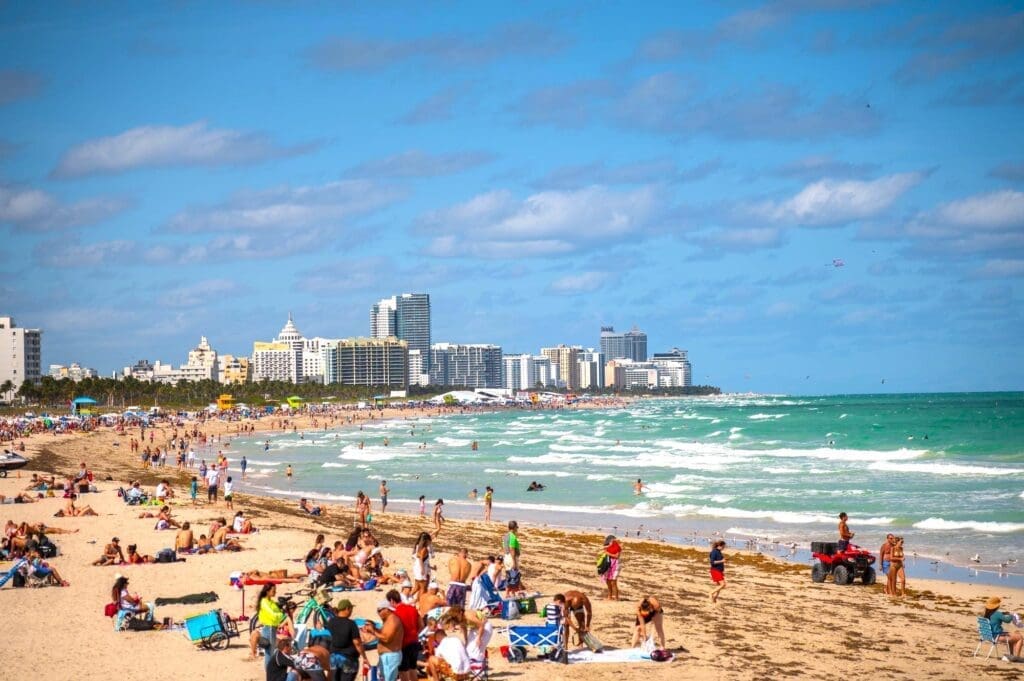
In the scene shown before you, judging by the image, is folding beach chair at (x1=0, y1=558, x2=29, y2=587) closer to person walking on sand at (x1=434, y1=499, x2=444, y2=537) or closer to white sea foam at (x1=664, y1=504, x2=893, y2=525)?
person walking on sand at (x1=434, y1=499, x2=444, y2=537)

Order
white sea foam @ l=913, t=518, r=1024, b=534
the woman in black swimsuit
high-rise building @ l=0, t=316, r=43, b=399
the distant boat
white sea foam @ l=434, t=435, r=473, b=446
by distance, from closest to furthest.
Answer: the woman in black swimsuit < white sea foam @ l=913, t=518, r=1024, b=534 < the distant boat < white sea foam @ l=434, t=435, r=473, b=446 < high-rise building @ l=0, t=316, r=43, b=399

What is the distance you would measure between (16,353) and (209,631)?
14224 cm

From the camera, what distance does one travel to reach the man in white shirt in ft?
33.1

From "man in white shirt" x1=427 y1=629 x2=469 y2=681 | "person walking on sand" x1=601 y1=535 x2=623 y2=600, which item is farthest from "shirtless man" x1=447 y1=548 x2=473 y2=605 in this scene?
"man in white shirt" x1=427 y1=629 x2=469 y2=681

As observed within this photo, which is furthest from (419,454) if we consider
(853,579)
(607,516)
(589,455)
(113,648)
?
(113,648)

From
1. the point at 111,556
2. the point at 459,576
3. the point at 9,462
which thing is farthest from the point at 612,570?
the point at 9,462

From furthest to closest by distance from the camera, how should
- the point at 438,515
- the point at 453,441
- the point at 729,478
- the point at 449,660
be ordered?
the point at 453,441 → the point at 729,478 → the point at 438,515 → the point at 449,660

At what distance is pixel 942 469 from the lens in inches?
1559

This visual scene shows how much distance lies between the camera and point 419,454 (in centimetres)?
5619

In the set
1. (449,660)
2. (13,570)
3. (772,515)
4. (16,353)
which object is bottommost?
(772,515)

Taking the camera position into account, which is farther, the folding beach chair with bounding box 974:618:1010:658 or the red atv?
the red atv

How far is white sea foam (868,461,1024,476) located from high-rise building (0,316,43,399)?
121m

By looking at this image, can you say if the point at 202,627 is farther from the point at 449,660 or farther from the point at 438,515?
the point at 438,515

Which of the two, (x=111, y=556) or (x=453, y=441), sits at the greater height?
(x=111, y=556)
